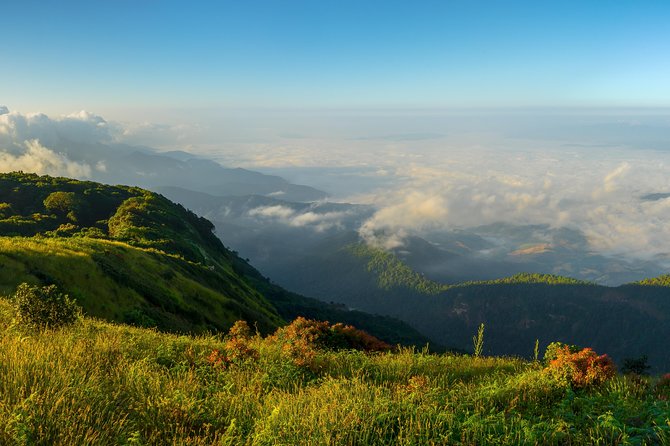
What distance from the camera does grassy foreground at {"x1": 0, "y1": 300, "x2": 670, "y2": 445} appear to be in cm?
596

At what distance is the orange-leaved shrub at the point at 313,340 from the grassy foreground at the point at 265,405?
0.29 meters

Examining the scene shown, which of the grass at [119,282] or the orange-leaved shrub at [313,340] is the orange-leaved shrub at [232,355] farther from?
the grass at [119,282]

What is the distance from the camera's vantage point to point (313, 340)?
14984 mm

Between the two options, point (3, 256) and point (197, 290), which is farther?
point (197, 290)

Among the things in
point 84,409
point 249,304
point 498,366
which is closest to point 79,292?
point 84,409

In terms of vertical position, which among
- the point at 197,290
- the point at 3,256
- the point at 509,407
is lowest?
the point at 197,290

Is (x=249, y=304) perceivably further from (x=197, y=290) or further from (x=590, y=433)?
(x=590, y=433)

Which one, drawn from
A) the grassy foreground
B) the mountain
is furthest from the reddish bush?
the mountain

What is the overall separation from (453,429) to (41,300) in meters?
12.8

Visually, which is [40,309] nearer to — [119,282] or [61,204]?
[119,282]

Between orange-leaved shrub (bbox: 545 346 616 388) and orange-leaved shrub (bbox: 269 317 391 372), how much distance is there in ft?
20.6

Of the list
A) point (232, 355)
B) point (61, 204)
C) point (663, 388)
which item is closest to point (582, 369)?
point (663, 388)

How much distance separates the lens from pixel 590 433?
659 cm

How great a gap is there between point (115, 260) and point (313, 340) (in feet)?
101
